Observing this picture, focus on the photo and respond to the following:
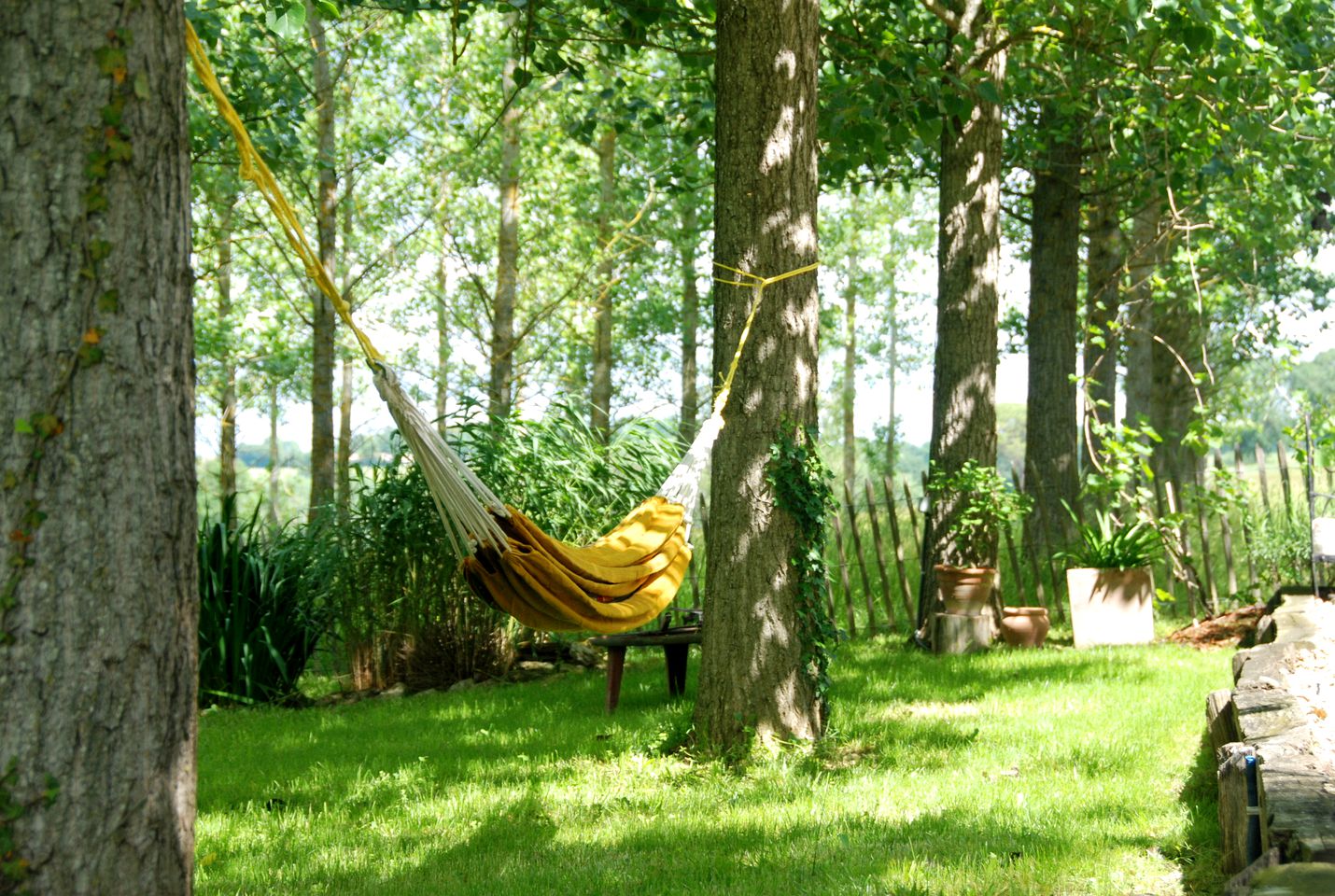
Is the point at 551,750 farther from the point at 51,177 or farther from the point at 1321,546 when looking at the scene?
the point at 1321,546

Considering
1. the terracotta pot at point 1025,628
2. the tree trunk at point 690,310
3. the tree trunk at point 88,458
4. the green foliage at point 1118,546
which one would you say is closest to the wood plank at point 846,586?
the terracotta pot at point 1025,628

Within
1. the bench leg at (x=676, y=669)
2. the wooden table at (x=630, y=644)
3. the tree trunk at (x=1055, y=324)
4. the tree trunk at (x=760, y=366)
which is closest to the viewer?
the tree trunk at (x=760, y=366)

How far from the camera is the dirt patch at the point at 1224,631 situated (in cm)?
663

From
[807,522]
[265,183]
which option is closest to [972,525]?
[807,522]

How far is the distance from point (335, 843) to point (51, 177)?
7.39 ft

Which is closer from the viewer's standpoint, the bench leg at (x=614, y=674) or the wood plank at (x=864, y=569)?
the bench leg at (x=614, y=674)

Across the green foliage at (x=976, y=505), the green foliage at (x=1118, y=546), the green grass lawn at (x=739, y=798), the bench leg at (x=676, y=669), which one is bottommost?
the green grass lawn at (x=739, y=798)

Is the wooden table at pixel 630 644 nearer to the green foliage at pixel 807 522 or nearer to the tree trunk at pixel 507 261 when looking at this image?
the green foliage at pixel 807 522

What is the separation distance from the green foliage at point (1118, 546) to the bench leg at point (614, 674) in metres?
3.09

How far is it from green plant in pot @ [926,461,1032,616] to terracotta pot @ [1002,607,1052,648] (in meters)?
0.22

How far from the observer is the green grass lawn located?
309 cm

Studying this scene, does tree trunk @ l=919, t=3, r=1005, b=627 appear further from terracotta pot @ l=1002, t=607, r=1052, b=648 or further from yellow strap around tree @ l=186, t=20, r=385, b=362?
yellow strap around tree @ l=186, t=20, r=385, b=362

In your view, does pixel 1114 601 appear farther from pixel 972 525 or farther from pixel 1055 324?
pixel 1055 324

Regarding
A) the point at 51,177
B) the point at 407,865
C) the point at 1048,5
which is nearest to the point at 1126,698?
the point at 407,865
